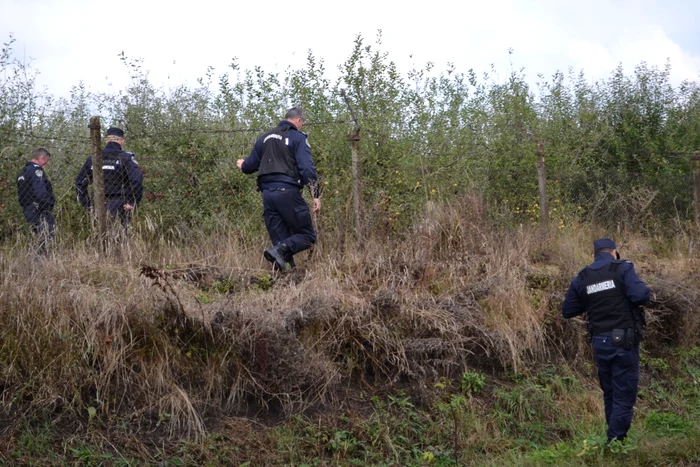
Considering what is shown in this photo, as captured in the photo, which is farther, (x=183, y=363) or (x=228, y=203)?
(x=228, y=203)

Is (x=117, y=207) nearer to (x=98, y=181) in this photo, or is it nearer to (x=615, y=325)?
(x=98, y=181)

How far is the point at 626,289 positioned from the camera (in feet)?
22.0

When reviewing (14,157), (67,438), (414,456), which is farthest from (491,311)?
(14,157)

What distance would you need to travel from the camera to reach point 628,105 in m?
16.3

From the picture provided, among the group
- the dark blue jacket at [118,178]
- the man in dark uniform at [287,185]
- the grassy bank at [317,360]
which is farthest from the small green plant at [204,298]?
the dark blue jacket at [118,178]

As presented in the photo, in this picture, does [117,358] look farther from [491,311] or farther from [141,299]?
[491,311]

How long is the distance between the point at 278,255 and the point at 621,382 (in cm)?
352

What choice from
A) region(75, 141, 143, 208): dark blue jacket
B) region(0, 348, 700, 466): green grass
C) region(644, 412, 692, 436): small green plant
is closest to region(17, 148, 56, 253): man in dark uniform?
region(75, 141, 143, 208): dark blue jacket

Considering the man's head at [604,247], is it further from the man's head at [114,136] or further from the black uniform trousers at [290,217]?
the man's head at [114,136]

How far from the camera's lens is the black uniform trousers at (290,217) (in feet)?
27.4

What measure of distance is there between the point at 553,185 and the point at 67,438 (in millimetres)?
9184

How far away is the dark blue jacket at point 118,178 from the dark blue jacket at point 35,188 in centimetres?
41

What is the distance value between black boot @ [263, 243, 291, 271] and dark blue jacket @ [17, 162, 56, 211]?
128 inches

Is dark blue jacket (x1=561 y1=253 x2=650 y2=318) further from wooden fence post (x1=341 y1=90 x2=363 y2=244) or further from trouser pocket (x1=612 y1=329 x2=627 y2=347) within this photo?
wooden fence post (x1=341 y1=90 x2=363 y2=244)
